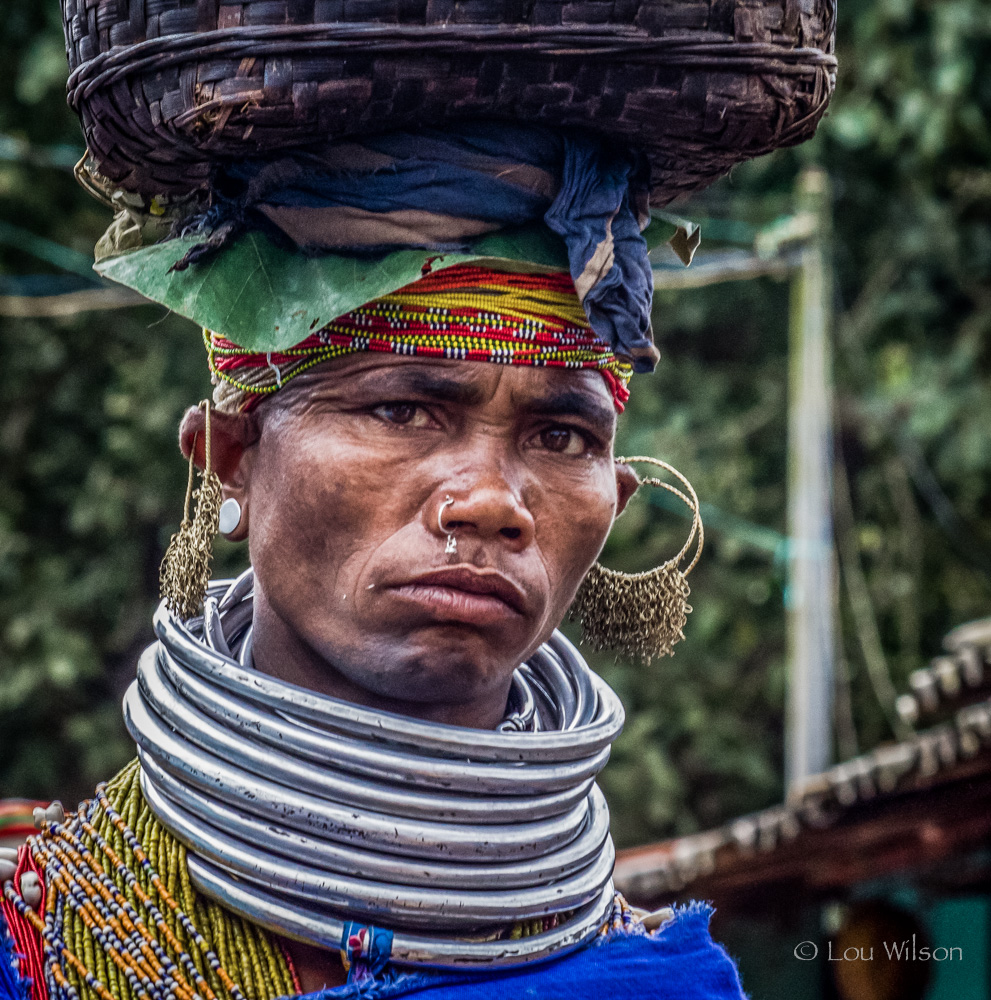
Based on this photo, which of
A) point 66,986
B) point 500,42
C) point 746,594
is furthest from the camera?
point 746,594

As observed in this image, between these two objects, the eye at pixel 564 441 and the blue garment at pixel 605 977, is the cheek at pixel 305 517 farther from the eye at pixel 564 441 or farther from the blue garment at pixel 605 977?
the blue garment at pixel 605 977

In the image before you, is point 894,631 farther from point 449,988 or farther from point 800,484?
point 449,988

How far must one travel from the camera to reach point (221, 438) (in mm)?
1946

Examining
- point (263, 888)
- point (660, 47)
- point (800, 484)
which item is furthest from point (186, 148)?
point (800, 484)

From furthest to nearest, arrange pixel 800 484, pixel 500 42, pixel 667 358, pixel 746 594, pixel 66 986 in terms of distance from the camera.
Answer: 1. pixel 667 358
2. pixel 746 594
3. pixel 800 484
4. pixel 66 986
5. pixel 500 42

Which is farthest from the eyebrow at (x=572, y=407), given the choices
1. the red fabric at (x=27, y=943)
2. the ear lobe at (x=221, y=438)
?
the red fabric at (x=27, y=943)

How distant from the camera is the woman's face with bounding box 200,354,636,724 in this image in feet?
5.69

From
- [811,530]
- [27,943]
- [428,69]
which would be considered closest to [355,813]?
[27,943]

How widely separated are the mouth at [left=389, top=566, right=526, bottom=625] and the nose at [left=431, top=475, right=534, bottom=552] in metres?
0.04

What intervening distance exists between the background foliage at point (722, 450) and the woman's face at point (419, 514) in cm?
629

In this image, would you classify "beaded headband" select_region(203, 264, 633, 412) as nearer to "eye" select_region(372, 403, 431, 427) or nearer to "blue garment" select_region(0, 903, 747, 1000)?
"eye" select_region(372, 403, 431, 427)

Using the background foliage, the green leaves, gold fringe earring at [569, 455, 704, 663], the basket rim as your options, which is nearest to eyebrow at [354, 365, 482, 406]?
the green leaves

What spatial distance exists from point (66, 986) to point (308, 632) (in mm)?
500

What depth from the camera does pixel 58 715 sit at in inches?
353
